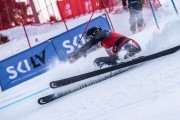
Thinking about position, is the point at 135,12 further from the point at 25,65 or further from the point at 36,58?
the point at 25,65

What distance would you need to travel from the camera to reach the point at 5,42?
1539 centimetres

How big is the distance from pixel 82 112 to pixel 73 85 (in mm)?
1751

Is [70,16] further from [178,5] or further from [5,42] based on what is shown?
[178,5]

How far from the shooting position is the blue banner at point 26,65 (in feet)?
23.2

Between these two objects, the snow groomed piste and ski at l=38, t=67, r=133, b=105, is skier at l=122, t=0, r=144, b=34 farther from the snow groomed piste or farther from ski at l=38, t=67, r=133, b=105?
ski at l=38, t=67, r=133, b=105

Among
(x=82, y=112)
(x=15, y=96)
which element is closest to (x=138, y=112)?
(x=82, y=112)

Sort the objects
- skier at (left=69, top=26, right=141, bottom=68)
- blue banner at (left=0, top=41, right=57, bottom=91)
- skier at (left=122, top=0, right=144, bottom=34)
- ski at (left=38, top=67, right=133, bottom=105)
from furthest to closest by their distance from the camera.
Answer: skier at (left=122, top=0, right=144, bottom=34), blue banner at (left=0, top=41, right=57, bottom=91), skier at (left=69, top=26, right=141, bottom=68), ski at (left=38, top=67, right=133, bottom=105)

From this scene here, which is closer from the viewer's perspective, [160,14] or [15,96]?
[15,96]

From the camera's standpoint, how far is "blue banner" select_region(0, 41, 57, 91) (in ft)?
23.2

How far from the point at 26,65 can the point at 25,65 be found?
0.03m

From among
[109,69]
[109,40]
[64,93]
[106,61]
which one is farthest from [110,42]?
[64,93]

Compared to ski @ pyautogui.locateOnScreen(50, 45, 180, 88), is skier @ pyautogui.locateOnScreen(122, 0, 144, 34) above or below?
above

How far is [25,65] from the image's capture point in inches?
285

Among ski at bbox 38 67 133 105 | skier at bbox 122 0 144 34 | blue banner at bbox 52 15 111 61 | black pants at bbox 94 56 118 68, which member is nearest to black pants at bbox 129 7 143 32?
skier at bbox 122 0 144 34
